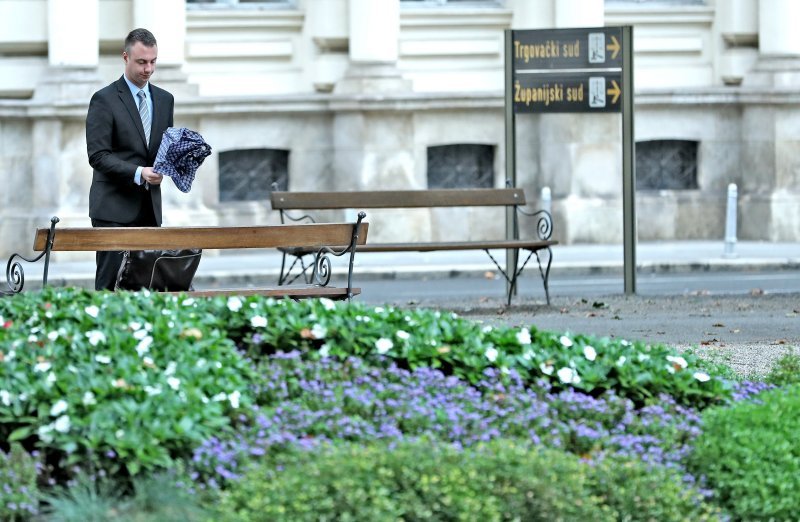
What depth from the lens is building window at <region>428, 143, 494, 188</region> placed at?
2298 cm

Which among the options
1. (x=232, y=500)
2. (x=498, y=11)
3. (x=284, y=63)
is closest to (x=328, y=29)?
(x=284, y=63)

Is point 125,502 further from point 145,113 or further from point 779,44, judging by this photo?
point 779,44

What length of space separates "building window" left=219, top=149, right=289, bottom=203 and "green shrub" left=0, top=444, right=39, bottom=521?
1585 centimetres

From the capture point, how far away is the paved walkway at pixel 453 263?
62.7 feet

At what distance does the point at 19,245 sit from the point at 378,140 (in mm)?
4152

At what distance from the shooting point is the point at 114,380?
270 inches

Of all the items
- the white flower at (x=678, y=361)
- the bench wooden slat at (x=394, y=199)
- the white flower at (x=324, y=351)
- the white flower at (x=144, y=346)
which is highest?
the bench wooden slat at (x=394, y=199)

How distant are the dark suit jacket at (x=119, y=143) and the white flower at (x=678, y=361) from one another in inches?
141

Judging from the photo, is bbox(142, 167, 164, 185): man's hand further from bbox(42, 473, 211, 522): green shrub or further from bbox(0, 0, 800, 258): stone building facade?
bbox(0, 0, 800, 258): stone building facade

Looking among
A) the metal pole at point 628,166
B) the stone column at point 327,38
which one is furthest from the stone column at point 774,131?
the metal pole at point 628,166

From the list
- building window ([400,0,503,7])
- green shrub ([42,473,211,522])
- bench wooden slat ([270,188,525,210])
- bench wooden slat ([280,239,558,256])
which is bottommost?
green shrub ([42,473,211,522])

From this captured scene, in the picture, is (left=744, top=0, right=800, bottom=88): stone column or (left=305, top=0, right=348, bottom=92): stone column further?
(left=744, top=0, right=800, bottom=88): stone column

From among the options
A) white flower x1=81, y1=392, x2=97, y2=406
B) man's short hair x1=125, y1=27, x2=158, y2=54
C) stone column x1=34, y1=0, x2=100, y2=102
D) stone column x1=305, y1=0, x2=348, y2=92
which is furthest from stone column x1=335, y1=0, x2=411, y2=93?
white flower x1=81, y1=392, x2=97, y2=406

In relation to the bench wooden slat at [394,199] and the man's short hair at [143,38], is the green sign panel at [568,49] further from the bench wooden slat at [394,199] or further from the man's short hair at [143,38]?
the man's short hair at [143,38]
